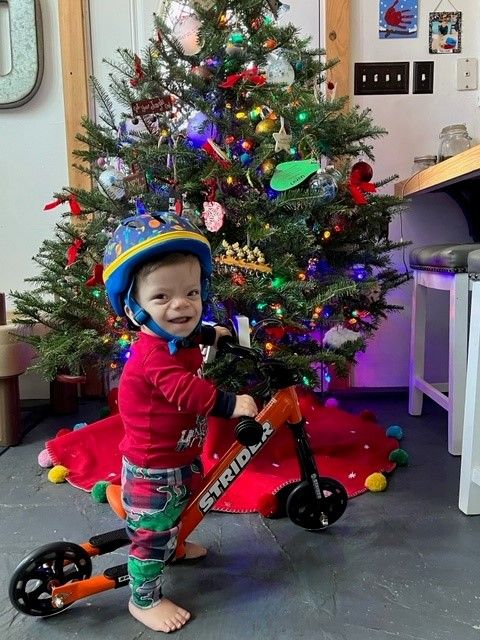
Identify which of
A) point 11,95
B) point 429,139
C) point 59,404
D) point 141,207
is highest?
point 11,95

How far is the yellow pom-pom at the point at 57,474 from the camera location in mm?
1548

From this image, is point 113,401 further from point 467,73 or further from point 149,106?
point 467,73

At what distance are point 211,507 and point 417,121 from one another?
1759 mm

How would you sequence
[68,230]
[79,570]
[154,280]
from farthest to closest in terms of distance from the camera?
[68,230] < [79,570] < [154,280]

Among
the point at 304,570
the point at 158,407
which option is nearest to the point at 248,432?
the point at 158,407

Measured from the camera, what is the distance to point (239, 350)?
1021 millimetres

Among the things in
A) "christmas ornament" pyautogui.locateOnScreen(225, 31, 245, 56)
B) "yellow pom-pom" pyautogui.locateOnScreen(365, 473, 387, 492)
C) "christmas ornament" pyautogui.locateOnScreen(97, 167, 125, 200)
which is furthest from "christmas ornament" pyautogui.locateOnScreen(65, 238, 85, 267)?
"yellow pom-pom" pyautogui.locateOnScreen(365, 473, 387, 492)

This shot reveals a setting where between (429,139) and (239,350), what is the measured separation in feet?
5.22

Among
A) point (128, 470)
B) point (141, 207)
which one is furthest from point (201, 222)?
point (128, 470)

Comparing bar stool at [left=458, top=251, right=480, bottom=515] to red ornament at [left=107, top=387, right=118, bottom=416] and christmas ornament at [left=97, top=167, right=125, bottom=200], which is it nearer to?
christmas ornament at [left=97, top=167, right=125, bottom=200]

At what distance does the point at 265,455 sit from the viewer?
1.60 meters

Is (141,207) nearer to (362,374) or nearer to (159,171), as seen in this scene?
(159,171)

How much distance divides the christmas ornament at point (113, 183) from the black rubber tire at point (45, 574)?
966 millimetres

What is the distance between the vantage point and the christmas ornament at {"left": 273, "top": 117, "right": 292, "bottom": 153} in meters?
1.47
